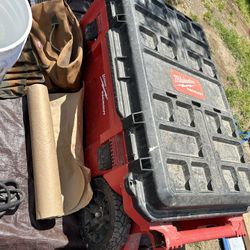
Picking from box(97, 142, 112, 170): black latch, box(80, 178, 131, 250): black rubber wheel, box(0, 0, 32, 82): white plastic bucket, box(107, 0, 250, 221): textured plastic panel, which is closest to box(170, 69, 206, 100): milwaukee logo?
box(107, 0, 250, 221): textured plastic panel

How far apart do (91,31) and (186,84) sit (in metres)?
0.83

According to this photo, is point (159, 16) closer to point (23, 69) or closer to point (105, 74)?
point (105, 74)

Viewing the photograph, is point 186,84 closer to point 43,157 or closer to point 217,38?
point 43,157

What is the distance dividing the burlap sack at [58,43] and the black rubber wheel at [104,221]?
2.50 ft

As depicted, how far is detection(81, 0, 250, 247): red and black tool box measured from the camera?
7.69 feet

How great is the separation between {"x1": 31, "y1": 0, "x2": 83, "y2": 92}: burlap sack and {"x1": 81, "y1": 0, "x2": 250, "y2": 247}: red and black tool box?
0.13 meters

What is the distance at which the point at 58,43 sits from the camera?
3.05 meters

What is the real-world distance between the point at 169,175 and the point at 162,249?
412mm

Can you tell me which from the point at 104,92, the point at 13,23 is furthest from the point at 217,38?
the point at 13,23

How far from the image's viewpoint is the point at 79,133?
113 inches

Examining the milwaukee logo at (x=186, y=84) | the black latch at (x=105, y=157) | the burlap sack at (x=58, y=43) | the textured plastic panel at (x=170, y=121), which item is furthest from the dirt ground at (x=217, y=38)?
the black latch at (x=105, y=157)

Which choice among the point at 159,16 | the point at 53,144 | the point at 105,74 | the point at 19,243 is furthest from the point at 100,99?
the point at 19,243

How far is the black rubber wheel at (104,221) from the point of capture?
2.51m

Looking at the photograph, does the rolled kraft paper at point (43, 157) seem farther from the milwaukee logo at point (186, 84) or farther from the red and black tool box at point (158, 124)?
the milwaukee logo at point (186, 84)
